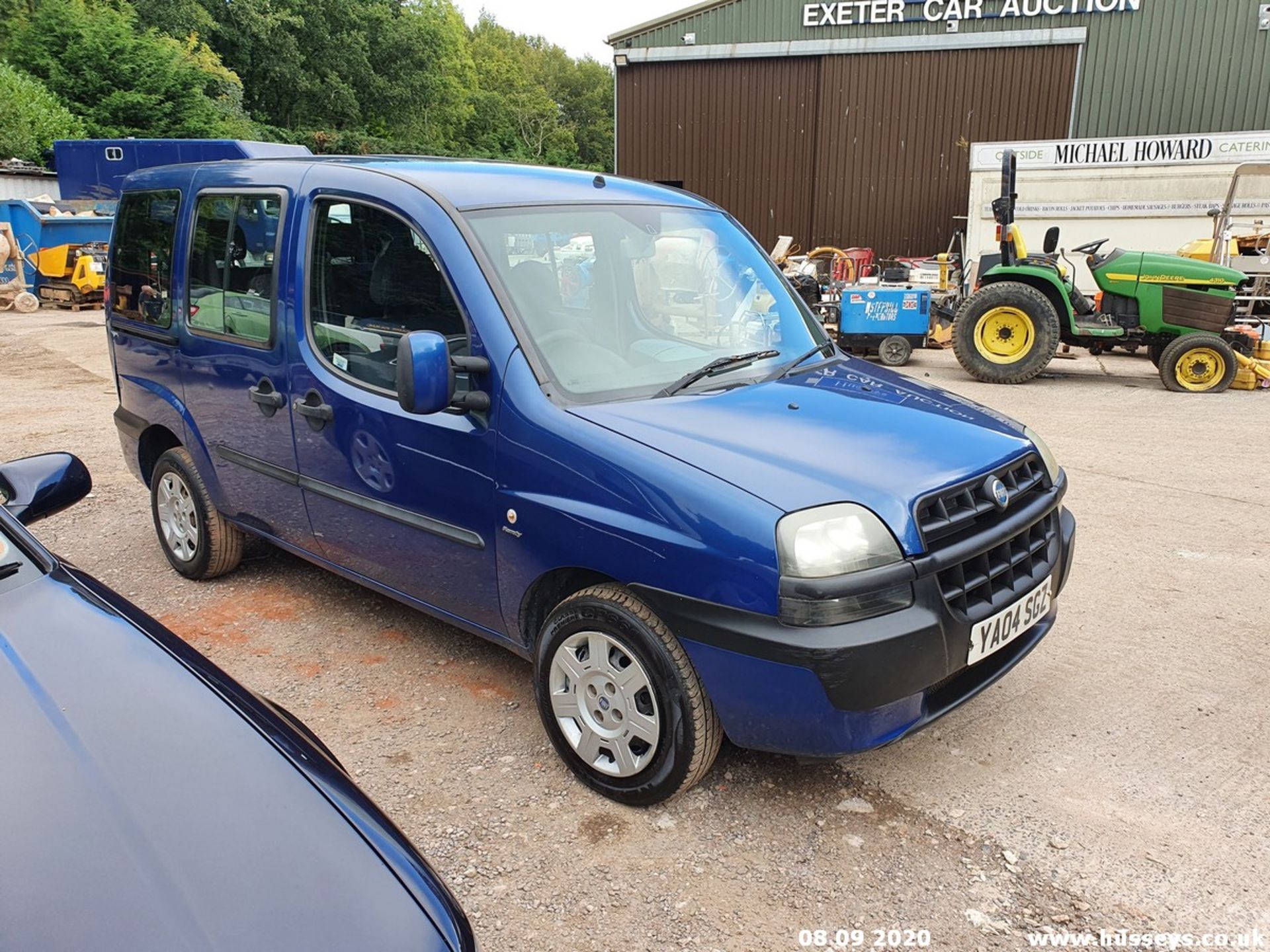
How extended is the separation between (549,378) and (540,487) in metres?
0.34

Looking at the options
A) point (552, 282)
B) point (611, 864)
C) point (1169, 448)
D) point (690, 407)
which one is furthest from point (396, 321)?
point (1169, 448)

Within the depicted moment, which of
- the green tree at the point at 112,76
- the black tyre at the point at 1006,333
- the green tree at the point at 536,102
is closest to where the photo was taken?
the black tyre at the point at 1006,333

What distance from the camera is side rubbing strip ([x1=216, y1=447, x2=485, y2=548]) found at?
3.05 metres

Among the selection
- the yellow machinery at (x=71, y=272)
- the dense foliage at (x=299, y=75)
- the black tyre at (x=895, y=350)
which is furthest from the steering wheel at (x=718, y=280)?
the yellow machinery at (x=71, y=272)

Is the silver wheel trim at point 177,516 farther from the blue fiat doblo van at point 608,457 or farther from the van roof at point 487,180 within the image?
the van roof at point 487,180

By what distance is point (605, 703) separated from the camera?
2.77 metres

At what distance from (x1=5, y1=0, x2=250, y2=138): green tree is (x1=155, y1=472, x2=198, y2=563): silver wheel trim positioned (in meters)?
28.9

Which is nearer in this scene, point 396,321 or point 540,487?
point 540,487

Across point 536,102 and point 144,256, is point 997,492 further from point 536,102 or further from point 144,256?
point 536,102

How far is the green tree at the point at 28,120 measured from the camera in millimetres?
24781

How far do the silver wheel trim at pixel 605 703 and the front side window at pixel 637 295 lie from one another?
77 cm

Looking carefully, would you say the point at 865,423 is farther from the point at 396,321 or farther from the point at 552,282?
the point at 396,321

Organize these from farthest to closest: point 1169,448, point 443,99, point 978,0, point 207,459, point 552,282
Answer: point 443,99
point 978,0
point 1169,448
point 207,459
point 552,282

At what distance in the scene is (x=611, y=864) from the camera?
2555 millimetres
